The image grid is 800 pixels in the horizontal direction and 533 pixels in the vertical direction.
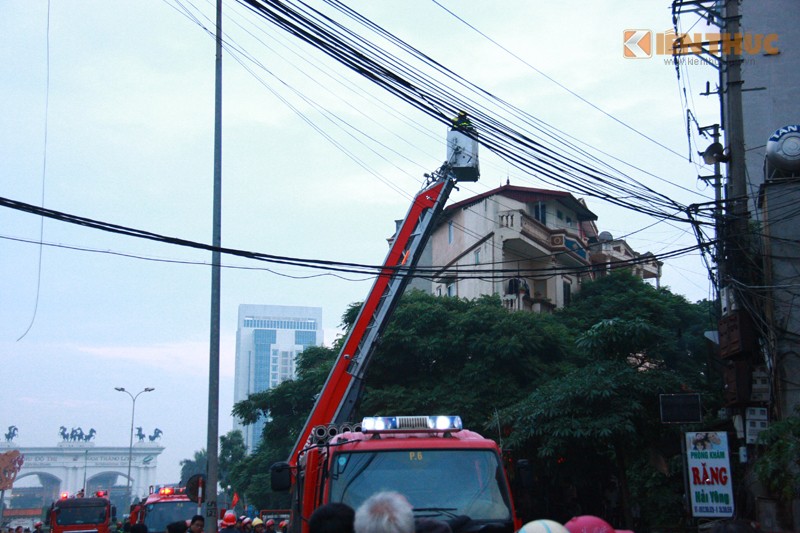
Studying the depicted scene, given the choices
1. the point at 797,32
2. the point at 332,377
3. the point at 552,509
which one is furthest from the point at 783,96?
the point at 332,377

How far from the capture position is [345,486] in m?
8.89

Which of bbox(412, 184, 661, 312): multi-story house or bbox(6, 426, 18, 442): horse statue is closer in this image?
bbox(412, 184, 661, 312): multi-story house

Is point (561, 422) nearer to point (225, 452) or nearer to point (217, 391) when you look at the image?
point (217, 391)

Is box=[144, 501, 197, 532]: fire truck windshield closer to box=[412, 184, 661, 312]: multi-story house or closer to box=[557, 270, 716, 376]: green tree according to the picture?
box=[412, 184, 661, 312]: multi-story house

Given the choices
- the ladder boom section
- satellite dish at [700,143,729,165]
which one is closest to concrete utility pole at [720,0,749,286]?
satellite dish at [700,143,729,165]

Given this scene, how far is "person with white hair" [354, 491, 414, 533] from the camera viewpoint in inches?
145

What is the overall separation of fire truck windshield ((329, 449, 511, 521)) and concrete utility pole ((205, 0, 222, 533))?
720 centimetres

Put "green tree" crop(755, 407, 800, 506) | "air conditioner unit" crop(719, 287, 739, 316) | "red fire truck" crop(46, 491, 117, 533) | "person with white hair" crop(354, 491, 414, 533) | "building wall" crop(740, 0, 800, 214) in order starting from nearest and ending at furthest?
"person with white hair" crop(354, 491, 414, 533) → "green tree" crop(755, 407, 800, 506) → "air conditioner unit" crop(719, 287, 739, 316) → "building wall" crop(740, 0, 800, 214) → "red fire truck" crop(46, 491, 117, 533)

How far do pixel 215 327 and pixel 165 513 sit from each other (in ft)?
20.9

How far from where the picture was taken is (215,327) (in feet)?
52.7

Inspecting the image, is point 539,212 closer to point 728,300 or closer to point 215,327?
point 728,300

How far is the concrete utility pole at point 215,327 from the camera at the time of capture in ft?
50.8

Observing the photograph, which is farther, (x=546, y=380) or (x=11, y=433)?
(x=11, y=433)

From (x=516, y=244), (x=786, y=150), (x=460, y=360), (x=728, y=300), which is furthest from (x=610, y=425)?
(x=516, y=244)
